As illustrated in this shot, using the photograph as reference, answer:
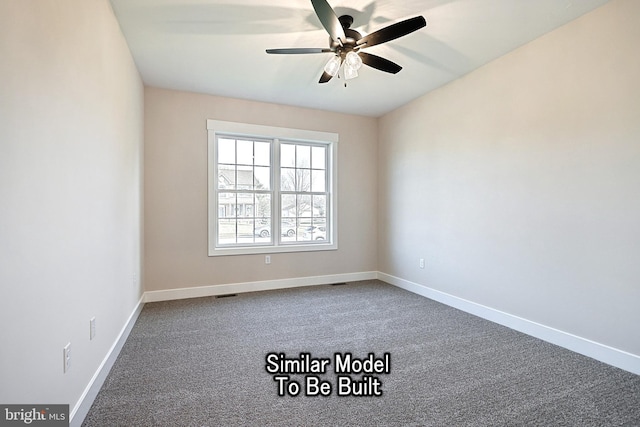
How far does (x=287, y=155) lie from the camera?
4.55 meters

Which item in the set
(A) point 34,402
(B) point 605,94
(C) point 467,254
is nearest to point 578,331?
(C) point 467,254

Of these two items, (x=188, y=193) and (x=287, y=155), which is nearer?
(x=188, y=193)

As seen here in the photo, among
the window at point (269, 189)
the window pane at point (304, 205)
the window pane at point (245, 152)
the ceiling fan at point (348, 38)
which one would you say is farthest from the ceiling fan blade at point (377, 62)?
the window pane at point (304, 205)

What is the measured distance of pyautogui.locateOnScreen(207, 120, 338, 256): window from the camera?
164 inches

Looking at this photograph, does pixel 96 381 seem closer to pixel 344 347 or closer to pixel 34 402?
pixel 34 402

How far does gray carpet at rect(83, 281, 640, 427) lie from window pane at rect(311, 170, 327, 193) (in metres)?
2.03

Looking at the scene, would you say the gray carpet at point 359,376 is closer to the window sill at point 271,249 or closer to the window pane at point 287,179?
the window sill at point 271,249

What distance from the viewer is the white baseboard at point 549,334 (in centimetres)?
218

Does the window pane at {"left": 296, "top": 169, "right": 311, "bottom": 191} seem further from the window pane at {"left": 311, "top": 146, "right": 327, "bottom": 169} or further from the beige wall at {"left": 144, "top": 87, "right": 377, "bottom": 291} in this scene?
the beige wall at {"left": 144, "top": 87, "right": 377, "bottom": 291}

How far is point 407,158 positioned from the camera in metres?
4.35

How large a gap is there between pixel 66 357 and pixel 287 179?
3.40m

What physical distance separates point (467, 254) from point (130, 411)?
10.9 feet

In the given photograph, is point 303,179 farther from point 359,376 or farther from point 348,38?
point 359,376

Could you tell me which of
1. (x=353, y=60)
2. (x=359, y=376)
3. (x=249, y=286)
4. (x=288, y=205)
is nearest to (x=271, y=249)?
(x=249, y=286)
